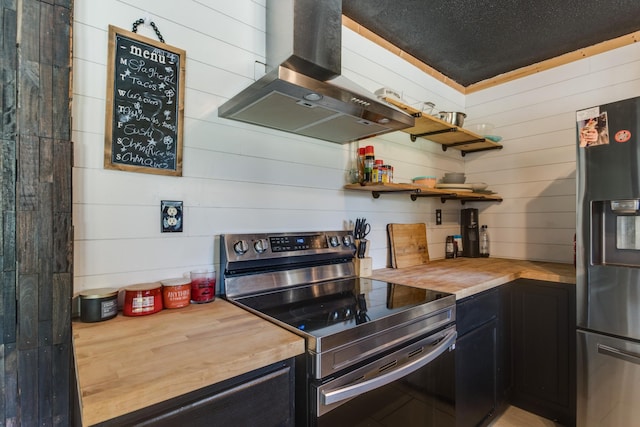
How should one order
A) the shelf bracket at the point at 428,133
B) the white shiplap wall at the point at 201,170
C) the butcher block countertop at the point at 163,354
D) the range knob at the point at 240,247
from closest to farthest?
the butcher block countertop at the point at 163,354, the white shiplap wall at the point at 201,170, the range knob at the point at 240,247, the shelf bracket at the point at 428,133

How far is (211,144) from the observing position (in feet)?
4.65

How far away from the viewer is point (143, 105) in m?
1.23

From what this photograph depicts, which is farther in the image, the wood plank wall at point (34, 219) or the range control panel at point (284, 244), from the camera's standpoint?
the range control panel at point (284, 244)

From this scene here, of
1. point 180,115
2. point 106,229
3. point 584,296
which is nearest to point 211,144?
point 180,115

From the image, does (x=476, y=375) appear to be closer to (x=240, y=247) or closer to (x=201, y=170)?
(x=240, y=247)

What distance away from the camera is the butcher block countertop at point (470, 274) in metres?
1.65

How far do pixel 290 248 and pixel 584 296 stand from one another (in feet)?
5.18

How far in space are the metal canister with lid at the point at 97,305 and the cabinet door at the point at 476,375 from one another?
58.7 inches

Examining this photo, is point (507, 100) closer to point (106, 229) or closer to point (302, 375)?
point (302, 375)

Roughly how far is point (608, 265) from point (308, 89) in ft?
5.61

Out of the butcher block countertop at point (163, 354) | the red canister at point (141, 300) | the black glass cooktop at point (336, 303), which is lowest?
the black glass cooktop at point (336, 303)

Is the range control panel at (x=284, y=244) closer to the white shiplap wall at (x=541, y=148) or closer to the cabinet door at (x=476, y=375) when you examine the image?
the cabinet door at (x=476, y=375)

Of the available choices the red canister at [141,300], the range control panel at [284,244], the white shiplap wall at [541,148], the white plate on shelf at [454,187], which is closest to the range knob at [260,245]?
the range control panel at [284,244]

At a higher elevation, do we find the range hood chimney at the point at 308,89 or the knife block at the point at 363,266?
the range hood chimney at the point at 308,89
